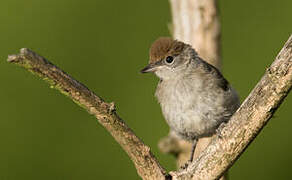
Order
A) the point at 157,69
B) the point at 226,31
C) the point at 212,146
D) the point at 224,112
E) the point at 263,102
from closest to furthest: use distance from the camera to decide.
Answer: the point at 263,102 → the point at 212,146 → the point at 224,112 → the point at 157,69 → the point at 226,31

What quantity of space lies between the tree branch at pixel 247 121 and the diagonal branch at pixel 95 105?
22 centimetres

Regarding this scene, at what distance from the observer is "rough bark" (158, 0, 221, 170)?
13.3 feet

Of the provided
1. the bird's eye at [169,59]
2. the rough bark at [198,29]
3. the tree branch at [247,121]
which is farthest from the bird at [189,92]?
the tree branch at [247,121]

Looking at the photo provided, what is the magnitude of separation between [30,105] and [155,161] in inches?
72.8

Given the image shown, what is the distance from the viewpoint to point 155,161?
2.89 metres

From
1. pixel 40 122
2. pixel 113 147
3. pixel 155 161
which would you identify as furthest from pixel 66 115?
pixel 155 161

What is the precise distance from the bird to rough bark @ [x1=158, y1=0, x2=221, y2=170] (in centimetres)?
45

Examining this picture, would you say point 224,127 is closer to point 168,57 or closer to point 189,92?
point 189,92

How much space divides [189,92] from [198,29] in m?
0.94

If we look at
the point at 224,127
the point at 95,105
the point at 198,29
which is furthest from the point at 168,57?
the point at 95,105

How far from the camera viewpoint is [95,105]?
257 cm

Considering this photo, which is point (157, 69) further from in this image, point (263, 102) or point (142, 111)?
point (263, 102)

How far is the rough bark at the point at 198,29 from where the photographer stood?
13.3ft

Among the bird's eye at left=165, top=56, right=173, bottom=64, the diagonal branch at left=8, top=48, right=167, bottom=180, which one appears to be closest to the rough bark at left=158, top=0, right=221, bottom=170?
the bird's eye at left=165, top=56, right=173, bottom=64
